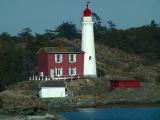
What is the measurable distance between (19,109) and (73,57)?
27813mm

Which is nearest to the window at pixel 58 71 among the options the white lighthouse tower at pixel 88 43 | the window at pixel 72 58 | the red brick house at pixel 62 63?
the red brick house at pixel 62 63

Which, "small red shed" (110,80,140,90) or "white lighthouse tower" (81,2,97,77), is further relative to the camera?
"white lighthouse tower" (81,2,97,77)

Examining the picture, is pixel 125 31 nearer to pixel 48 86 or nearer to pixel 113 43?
pixel 113 43

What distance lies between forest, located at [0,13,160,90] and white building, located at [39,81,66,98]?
5204mm

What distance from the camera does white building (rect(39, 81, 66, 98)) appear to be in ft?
201

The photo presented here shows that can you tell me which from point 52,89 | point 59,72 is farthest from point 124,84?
point 59,72

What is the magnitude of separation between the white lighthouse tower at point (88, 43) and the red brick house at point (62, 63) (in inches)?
19.9

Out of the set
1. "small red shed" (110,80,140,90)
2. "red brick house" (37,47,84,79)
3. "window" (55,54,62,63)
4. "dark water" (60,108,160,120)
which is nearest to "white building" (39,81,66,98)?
"red brick house" (37,47,84,79)

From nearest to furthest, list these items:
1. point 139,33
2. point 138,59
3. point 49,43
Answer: point 49,43 → point 138,59 → point 139,33

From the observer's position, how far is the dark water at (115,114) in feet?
157

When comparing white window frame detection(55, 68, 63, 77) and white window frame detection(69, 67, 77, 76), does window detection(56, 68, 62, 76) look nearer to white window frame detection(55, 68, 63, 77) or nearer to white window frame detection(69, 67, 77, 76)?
white window frame detection(55, 68, 63, 77)

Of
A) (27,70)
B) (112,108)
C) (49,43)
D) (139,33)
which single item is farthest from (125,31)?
(112,108)

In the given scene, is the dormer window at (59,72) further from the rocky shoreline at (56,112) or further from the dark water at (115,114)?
the dark water at (115,114)

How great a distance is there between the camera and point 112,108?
56469 mm
